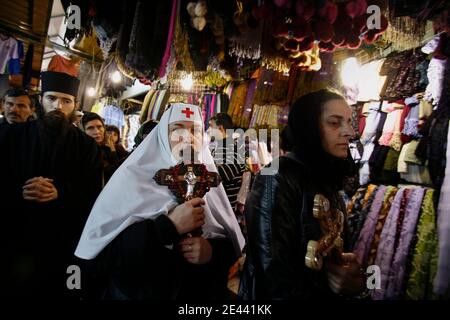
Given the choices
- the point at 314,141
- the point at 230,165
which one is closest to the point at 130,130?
the point at 230,165

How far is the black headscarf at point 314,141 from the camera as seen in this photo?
1.33 meters

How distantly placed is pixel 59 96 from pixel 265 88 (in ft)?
6.91

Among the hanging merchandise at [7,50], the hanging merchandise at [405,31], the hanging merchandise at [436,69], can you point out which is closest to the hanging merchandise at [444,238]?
the hanging merchandise at [436,69]

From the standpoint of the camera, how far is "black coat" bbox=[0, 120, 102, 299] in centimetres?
182

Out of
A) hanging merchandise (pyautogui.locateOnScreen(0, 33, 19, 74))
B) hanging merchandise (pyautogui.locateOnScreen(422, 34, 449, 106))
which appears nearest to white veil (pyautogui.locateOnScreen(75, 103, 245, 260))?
hanging merchandise (pyautogui.locateOnScreen(422, 34, 449, 106))

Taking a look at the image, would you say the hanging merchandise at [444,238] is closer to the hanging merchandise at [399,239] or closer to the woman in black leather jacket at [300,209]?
the hanging merchandise at [399,239]

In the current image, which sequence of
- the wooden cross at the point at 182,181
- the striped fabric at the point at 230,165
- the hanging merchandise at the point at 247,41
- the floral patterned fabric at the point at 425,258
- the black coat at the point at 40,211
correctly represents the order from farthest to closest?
the striped fabric at the point at 230,165
the floral patterned fabric at the point at 425,258
the hanging merchandise at the point at 247,41
the black coat at the point at 40,211
the wooden cross at the point at 182,181

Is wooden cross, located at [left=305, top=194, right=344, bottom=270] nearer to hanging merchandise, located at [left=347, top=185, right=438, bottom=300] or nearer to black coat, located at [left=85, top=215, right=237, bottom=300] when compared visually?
black coat, located at [left=85, top=215, right=237, bottom=300]

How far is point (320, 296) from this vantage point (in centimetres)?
122

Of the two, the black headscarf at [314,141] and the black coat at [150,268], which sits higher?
the black headscarf at [314,141]

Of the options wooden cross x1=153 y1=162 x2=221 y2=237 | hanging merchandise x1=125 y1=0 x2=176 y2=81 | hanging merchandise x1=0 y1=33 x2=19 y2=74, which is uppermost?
hanging merchandise x1=0 y1=33 x2=19 y2=74

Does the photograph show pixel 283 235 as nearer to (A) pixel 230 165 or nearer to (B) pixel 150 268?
(B) pixel 150 268

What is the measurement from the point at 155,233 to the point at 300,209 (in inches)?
24.5
